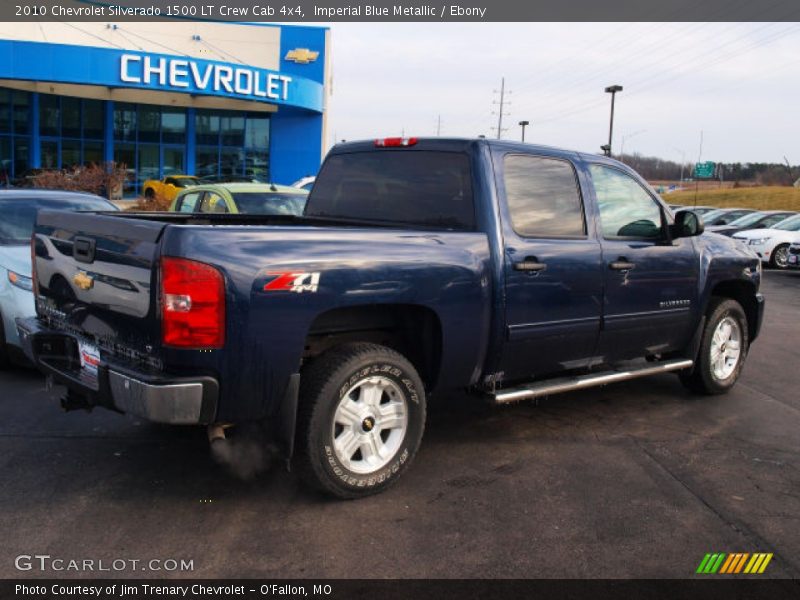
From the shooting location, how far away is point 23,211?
693 cm

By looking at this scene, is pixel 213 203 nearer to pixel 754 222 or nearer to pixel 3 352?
→ pixel 3 352

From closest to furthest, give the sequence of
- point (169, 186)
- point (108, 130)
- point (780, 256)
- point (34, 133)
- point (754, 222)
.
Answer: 1. point (780, 256)
2. point (754, 222)
3. point (169, 186)
4. point (34, 133)
5. point (108, 130)

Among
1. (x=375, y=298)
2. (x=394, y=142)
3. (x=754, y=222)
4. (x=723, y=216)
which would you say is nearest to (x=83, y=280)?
(x=375, y=298)

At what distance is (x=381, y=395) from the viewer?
13.4 feet

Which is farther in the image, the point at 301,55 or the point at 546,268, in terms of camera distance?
the point at 301,55

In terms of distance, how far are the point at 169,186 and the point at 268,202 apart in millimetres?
20534

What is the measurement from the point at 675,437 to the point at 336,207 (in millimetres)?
2899

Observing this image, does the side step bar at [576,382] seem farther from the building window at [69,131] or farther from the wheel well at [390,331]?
the building window at [69,131]

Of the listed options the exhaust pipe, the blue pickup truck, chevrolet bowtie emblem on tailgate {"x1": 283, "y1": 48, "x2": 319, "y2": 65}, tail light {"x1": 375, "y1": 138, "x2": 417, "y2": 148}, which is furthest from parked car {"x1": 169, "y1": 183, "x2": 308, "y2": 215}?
chevrolet bowtie emblem on tailgate {"x1": 283, "y1": 48, "x2": 319, "y2": 65}

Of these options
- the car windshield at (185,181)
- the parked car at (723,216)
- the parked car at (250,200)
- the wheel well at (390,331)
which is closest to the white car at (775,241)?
the parked car at (723,216)

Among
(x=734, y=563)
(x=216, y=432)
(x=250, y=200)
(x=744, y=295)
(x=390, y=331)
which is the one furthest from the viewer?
(x=250, y=200)

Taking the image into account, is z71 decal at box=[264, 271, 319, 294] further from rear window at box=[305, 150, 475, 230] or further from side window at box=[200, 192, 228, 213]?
side window at box=[200, 192, 228, 213]
